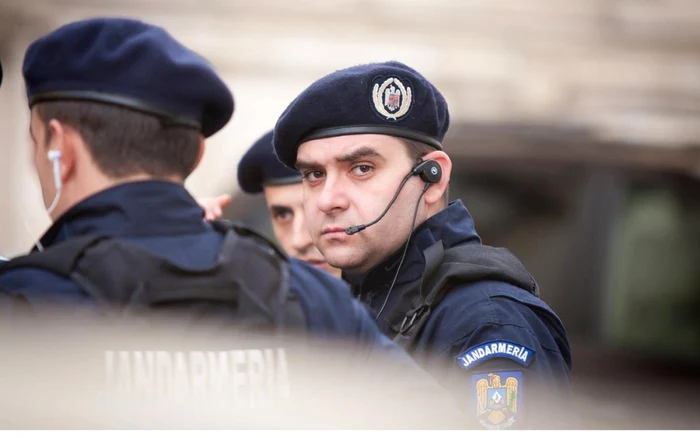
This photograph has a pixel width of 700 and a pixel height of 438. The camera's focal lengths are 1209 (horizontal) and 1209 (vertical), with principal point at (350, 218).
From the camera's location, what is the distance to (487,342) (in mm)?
2367

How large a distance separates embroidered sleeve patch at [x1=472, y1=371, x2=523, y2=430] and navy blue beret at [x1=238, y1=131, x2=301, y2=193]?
4.70ft

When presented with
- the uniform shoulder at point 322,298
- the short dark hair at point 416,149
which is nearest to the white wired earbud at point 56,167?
the uniform shoulder at point 322,298

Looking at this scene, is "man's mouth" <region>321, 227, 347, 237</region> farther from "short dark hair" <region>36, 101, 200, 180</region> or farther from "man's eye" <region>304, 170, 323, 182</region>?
"short dark hair" <region>36, 101, 200, 180</region>

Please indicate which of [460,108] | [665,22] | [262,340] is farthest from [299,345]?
[665,22]

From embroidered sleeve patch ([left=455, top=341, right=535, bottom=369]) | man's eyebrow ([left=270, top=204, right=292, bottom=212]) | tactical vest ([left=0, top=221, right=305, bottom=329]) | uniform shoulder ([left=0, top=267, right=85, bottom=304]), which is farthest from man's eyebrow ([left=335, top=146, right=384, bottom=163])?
man's eyebrow ([left=270, top=204, right=292, bottom=212])

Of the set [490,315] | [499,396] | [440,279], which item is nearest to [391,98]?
[440,279]

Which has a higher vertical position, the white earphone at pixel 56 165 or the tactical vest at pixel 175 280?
the white earphone at pixel 56 165

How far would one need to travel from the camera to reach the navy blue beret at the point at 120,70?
74.4 inches

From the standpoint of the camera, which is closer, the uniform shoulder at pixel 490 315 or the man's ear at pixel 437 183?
the uniform shoulder at pixel 490 315

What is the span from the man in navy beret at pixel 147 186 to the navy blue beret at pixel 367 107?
62cm

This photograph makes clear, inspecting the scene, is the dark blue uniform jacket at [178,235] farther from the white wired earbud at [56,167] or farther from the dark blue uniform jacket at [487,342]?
the dark blue uniform jacket at [487,342]

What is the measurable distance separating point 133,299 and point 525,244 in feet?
15.2

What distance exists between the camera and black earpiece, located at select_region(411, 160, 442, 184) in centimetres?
262

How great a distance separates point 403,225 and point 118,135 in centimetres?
91
